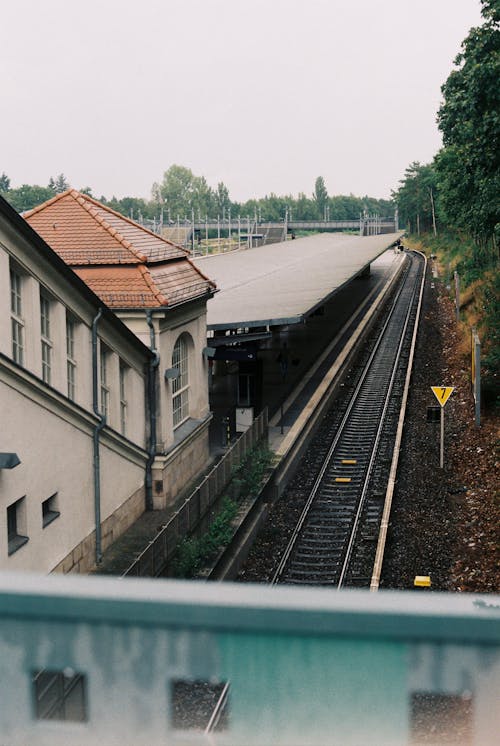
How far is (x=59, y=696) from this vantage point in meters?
2.15

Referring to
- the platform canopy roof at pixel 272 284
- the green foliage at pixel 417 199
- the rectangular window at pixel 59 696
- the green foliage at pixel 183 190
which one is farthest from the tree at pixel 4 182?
the rectangular window at pixel 59 696

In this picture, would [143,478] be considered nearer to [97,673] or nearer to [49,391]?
[49,391]

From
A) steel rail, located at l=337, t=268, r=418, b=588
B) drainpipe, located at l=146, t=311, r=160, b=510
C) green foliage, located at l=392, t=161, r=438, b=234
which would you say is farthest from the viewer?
green foliage, located at l=392, t=161, r=438, b=234

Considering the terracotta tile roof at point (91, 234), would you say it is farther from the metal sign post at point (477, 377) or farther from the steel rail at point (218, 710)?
the steel rail at point (218, 710)

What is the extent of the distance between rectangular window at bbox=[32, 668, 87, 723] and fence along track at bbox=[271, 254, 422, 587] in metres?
12.5

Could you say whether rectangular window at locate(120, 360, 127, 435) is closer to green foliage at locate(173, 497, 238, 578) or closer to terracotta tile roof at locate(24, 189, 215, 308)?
terracotta tile roof at locate(24, 189, 215, 308)

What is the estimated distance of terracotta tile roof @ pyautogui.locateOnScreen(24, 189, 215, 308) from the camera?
1703 cm

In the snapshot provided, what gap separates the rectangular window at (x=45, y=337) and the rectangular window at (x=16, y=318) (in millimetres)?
713

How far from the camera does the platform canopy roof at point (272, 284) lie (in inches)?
868

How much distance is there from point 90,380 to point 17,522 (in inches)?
128

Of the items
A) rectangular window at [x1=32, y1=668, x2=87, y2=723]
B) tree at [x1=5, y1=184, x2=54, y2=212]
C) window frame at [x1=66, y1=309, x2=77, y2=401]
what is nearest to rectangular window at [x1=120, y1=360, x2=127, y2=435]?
window frame at [x1=66, y1=309, x2=77, y2=401]

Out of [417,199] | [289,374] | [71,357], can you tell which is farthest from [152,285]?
[417,199]

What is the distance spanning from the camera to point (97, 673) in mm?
1876

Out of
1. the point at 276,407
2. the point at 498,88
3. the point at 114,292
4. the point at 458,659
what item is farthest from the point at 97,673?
the point at 276,407
